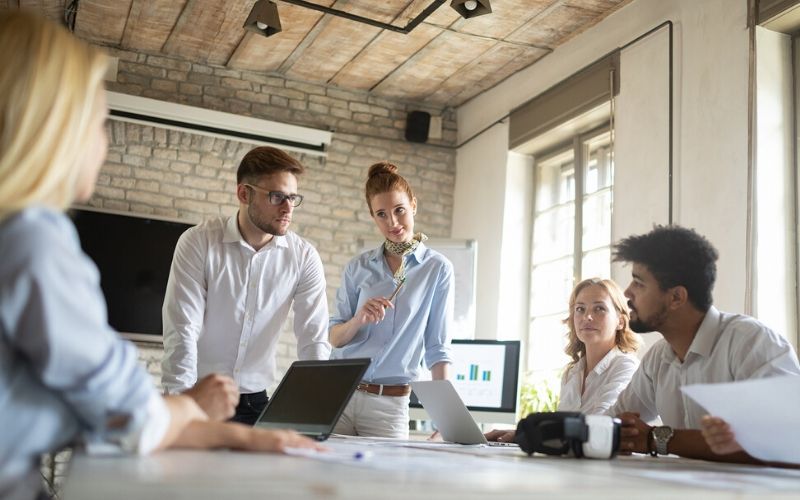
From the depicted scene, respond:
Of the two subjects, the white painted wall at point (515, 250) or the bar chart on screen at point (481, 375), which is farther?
the white painted wall at point (515, 250)

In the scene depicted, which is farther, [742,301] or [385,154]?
[385,154]

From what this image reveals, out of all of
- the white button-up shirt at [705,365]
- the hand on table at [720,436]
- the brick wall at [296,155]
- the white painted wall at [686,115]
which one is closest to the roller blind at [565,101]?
the white painted wall at [686,115]

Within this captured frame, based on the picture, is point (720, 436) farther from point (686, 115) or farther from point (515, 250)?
point (515, 250)

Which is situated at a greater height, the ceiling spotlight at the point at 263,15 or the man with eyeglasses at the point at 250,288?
the ceiling spotlight at the point at 263,15

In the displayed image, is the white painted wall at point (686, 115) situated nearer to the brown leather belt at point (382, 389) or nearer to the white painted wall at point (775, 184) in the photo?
the white painted wall at point (775, 184)

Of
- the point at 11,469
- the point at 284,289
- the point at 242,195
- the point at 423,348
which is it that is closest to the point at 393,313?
the point at 423,348

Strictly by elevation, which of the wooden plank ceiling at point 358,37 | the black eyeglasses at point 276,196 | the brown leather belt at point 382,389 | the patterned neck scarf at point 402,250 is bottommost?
the brown leather belt at point 382,389

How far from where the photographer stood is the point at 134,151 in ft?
21.1

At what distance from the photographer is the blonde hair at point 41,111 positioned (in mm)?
1063

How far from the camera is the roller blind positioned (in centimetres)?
565

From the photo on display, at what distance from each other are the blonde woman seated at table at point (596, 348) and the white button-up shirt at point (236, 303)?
1.02m

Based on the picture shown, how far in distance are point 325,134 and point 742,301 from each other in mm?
3548

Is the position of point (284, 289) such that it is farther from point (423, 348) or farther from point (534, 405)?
point (534, 405)

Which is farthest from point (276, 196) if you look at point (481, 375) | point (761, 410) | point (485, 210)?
point (485, 210)
